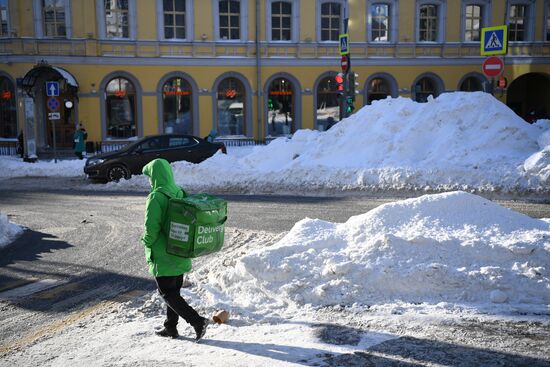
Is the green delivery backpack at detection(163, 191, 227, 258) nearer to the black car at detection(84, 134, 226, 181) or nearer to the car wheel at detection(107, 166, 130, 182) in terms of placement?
the black car at detection(84, 134, 226, 181)

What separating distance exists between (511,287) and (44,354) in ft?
15.7

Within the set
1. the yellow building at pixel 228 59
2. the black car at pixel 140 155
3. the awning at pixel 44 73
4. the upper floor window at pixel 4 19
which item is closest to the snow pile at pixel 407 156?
the black car at pixel 140 155

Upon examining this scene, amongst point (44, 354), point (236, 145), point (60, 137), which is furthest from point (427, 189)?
point (60, 137)

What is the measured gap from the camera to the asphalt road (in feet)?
22.9

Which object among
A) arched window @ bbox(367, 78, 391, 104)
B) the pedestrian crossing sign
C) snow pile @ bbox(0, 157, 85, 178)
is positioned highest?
the pedestrian crossing sign

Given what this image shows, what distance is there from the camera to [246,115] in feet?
104

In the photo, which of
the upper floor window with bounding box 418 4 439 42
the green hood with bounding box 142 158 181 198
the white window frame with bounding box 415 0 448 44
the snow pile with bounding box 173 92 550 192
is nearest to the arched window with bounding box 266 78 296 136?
the white window frame with bounding box 415 0 448 44

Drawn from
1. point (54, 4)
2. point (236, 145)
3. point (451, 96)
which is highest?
point (54, 4)

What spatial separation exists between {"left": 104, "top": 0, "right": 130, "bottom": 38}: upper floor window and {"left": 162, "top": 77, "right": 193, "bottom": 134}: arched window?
337 cm

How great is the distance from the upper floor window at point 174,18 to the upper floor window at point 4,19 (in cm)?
759

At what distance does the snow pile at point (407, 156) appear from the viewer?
640 inches

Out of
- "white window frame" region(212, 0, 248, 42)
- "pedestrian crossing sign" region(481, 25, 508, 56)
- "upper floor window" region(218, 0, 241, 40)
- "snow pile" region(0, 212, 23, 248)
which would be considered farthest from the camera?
"upper floor window" region(218, 0, 241, 40)

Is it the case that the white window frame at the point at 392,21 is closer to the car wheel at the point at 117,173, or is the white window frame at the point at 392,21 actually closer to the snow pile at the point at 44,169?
the snow pile at the point at 44,169

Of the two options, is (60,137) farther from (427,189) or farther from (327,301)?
(327,301)
